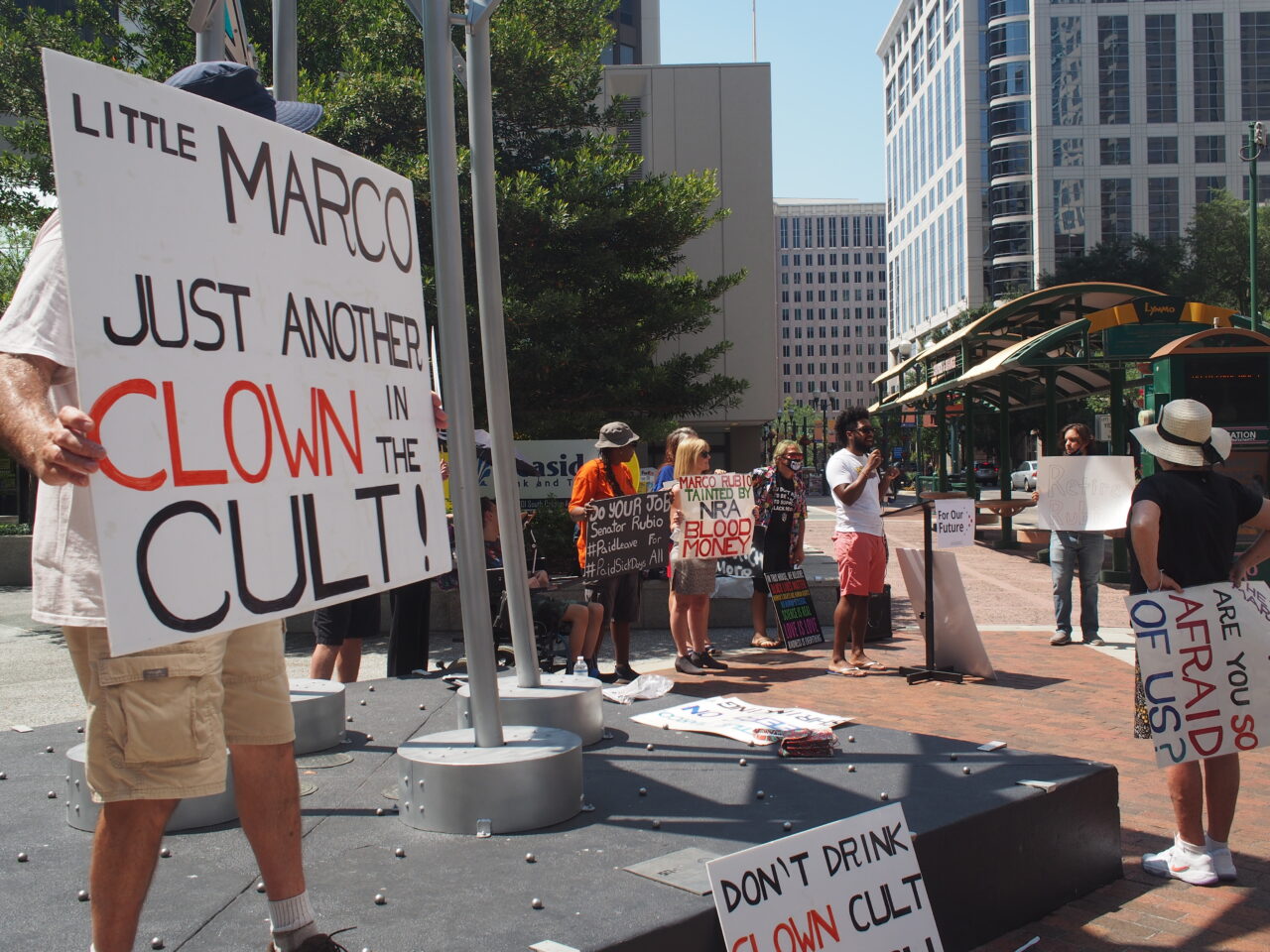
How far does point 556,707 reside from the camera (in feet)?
16.1

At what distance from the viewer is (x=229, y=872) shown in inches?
136

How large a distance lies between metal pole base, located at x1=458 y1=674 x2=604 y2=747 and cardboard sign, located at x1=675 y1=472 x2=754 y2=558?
3.92 meters

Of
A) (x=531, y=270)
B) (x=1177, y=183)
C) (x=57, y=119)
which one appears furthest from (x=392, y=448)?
(x=1177, y=183)

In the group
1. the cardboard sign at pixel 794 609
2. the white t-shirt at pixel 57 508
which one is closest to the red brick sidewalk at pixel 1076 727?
the cardboard sign at pixel 794 609

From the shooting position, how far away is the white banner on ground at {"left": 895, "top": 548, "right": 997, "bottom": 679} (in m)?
8.41

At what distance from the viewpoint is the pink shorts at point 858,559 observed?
27.5 ft

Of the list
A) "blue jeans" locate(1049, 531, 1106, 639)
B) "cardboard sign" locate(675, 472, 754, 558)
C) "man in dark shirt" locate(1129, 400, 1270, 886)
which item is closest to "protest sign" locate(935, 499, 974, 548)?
"cardboard sign" locate(675, 472, 754, 558)

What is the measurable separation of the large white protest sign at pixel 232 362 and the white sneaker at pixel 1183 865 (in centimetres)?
302

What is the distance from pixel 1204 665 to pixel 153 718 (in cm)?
370

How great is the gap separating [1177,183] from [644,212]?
Result: 81.7m

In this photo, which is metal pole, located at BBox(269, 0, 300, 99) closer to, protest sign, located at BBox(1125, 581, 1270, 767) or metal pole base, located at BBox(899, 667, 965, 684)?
protest sign, located at BBox(1125, 581, 1270, 767)

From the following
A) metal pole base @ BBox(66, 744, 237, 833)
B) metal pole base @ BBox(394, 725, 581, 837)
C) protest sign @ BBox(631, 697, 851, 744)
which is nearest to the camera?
metal pole base @ BBox(394, 725, 581, 837)

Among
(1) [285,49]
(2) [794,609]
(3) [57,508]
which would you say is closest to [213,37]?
(1) [285,49]

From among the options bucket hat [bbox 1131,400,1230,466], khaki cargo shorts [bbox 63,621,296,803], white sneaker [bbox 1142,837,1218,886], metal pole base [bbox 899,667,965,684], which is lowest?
metal pole base [bbox 899,667,965,684]
